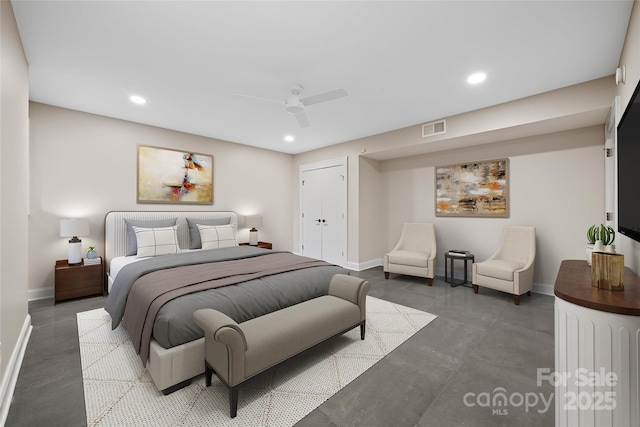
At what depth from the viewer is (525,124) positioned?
336 cm

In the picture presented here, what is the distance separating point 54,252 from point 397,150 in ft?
17.7

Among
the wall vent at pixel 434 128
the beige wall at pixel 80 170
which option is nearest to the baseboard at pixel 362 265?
the wall vent at pixel 434 128

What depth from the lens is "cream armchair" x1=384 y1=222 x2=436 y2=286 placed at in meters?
4.29

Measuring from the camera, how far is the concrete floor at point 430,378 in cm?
159

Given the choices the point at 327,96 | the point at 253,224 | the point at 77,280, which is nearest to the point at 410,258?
the point at 327,96

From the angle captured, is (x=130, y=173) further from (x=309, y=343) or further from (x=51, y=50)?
(x=309, y=343)

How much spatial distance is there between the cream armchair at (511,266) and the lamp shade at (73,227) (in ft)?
17.6

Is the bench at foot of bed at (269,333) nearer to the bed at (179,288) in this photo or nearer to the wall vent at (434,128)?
the bed at (179,288)

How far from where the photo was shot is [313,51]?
2412 mm

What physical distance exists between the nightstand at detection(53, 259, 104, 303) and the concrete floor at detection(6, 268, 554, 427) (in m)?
0.33

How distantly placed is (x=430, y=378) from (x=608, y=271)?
1.27m

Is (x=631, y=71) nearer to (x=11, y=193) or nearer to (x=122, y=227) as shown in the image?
(x=11, y=193)

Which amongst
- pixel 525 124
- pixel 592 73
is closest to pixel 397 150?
pixel 525 124

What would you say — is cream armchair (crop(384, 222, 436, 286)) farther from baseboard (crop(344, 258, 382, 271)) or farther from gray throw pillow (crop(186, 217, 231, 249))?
gray throw pillow (crop(186, 217, 231, 249))
